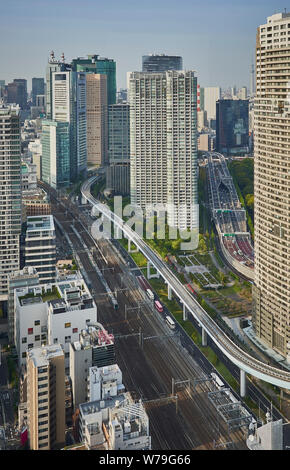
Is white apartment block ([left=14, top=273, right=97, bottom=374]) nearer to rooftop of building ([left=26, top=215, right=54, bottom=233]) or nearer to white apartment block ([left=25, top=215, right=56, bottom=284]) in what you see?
white apartment block ([left=25, top=215, right=56, bottom=284])

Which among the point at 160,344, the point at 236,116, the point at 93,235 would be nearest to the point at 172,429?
the point at 160,344

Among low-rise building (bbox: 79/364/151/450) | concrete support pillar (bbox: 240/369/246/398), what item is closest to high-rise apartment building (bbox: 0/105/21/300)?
low-rise building (bbox: 79/364/151/450)

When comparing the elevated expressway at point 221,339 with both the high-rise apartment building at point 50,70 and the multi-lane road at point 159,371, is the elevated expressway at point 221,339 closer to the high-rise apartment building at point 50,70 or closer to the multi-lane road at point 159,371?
the multi-lane road at point 159,371

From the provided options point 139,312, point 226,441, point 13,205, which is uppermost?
point 13,205

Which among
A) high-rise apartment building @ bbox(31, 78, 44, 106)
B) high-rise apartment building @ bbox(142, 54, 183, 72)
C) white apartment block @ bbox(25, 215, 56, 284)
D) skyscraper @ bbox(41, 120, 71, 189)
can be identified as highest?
high-rise apartment building @ bbox(31, 78, 44, 106)

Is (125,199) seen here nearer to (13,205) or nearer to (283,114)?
(13,205)

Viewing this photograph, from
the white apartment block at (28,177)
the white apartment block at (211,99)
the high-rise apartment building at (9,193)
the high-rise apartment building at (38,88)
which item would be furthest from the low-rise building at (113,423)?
the high-rise apartment building at (38,88)
